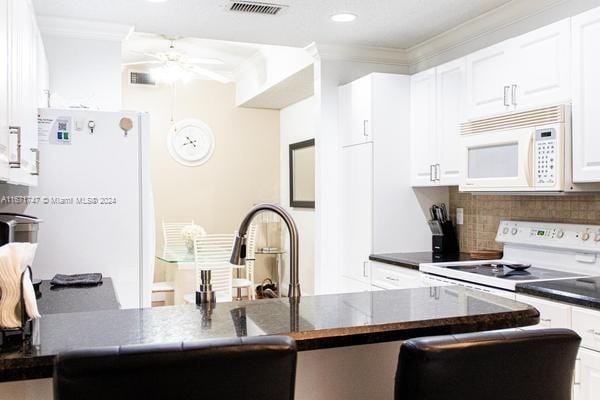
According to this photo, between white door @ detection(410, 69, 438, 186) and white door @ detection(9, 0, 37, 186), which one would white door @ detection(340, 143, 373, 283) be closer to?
white door @ detection(410, 69, 438, 186)

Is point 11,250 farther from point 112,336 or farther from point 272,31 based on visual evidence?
point 272,31

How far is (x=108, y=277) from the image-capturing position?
9.57ft

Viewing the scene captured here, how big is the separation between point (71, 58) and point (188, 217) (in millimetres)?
3099

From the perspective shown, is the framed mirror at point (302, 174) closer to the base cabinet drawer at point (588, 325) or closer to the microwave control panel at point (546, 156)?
the microwave control panel at point (546, 156)

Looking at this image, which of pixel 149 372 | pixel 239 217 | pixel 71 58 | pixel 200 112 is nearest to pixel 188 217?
pixel 239 217

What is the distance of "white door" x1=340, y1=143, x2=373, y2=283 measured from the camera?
12.5 feet

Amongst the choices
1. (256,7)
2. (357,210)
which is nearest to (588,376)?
(357,210)

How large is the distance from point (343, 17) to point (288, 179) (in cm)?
335

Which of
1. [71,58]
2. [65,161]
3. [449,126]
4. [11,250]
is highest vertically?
[71,58]

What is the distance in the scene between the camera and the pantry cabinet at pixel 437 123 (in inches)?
136

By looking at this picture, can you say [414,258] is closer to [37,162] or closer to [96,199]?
[96,199]

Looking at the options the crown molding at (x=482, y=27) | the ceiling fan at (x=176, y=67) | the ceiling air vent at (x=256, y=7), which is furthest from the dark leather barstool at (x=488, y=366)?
the ceiling fan at (x=176, y=67)

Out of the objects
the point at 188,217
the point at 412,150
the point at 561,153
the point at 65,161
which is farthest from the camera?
the point at 188,217

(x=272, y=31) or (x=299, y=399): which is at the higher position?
(x=272, y=31)
